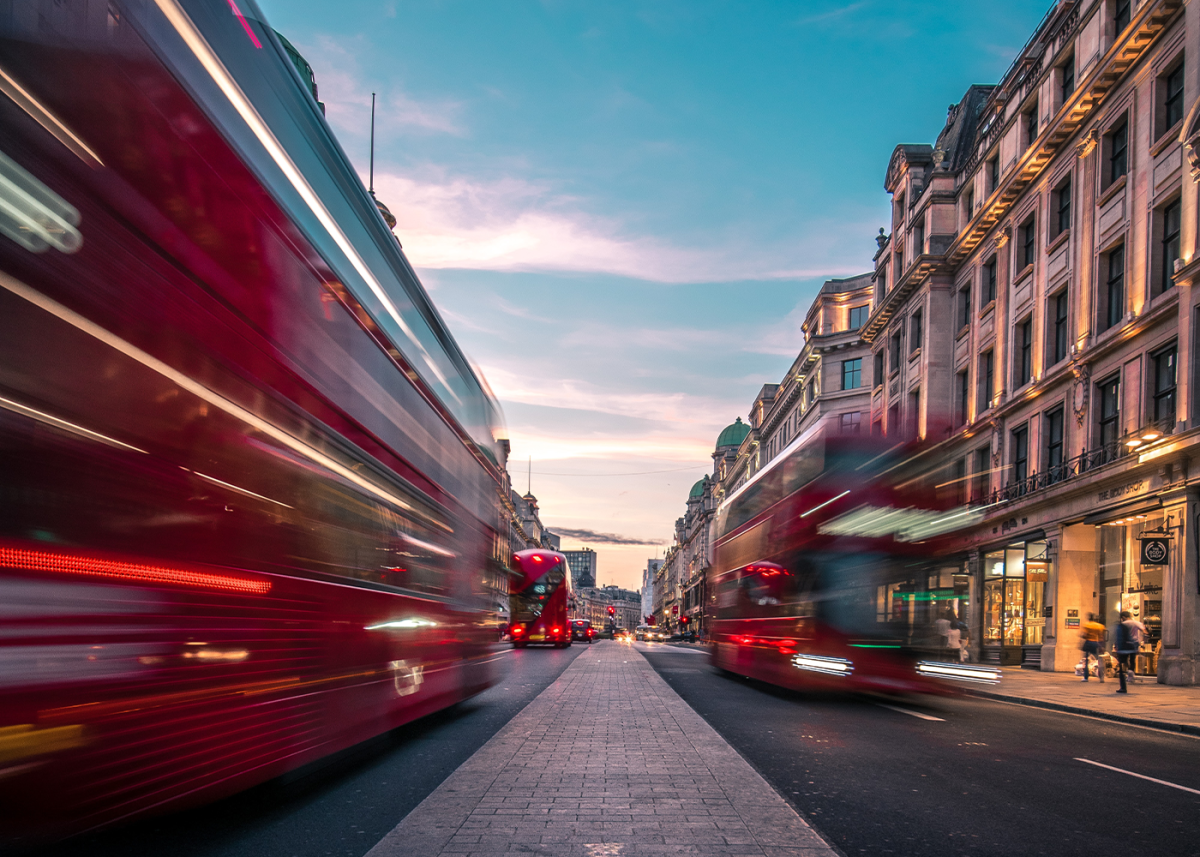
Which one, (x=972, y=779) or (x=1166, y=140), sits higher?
(x=1166, y=140)

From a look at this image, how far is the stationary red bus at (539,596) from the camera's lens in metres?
33.7

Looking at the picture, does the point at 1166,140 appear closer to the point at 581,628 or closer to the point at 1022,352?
the point at 1022,352

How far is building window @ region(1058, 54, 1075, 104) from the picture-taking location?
2912 cm

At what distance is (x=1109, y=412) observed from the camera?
25938 millimetres

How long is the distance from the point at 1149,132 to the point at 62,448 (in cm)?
2725

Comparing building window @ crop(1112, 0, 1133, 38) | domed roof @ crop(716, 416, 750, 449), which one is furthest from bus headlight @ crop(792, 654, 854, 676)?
domed roof @ crop(716, 416, 750, 449)

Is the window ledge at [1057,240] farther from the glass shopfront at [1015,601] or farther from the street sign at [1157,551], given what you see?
the street sign at [1157,551]

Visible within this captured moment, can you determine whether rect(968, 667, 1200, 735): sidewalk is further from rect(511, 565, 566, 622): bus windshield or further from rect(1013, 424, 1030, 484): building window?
rect(511, 565, 566, 622): bus windshield

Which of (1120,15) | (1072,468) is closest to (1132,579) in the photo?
(1072,468)

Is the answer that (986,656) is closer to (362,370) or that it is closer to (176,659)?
(362,370)

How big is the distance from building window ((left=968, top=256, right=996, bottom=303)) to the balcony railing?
25.1 feet

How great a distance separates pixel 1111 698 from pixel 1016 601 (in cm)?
1418

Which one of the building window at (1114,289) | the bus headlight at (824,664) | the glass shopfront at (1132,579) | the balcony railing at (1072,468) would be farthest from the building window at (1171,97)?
the bus headlight at (824,664)

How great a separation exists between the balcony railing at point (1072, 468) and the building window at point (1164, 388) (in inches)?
1.6
